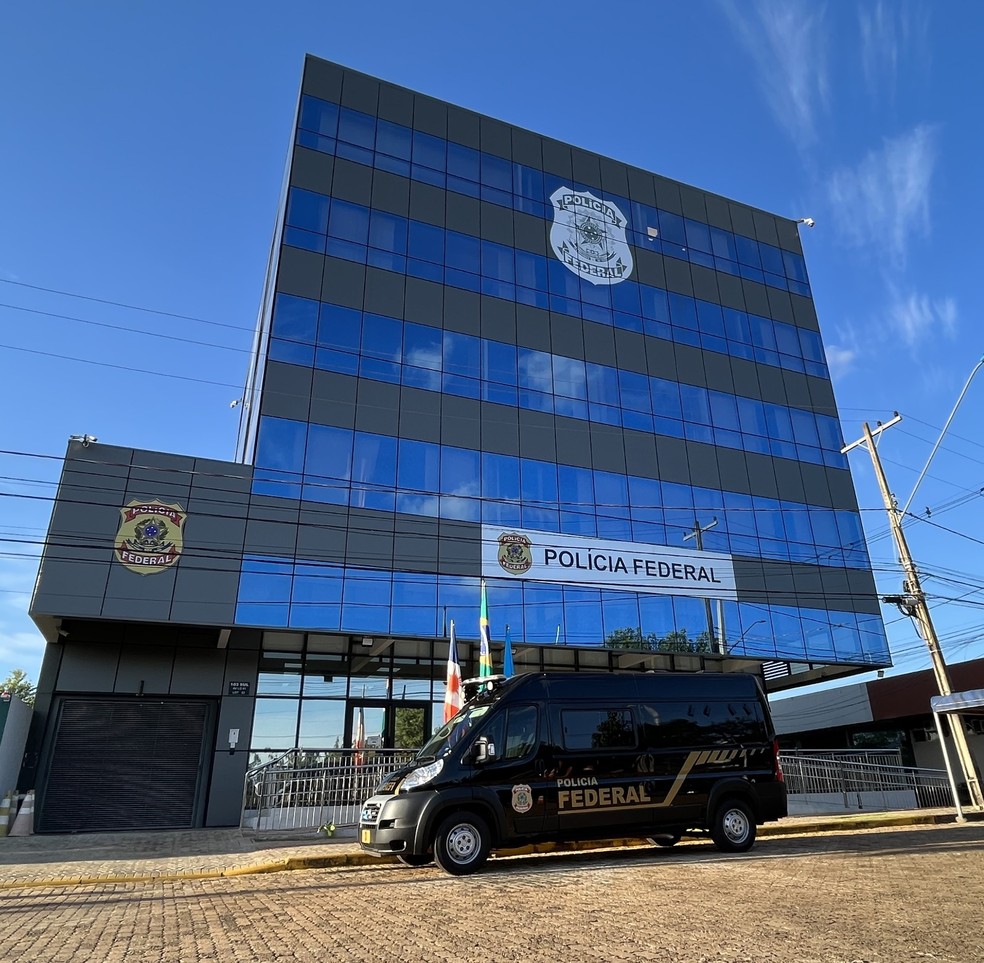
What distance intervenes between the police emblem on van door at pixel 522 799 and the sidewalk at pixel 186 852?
100 inches

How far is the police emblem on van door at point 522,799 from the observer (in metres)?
9.78

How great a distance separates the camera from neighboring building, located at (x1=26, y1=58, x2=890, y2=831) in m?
18.8

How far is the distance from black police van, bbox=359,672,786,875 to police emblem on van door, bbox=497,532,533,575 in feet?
37.5

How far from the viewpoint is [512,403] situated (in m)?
25.7

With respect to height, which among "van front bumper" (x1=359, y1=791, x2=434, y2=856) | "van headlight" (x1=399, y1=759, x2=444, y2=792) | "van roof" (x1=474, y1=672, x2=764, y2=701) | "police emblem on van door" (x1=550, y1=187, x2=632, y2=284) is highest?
"police emblem on van door" (x1=550, y1=187, x2=632, y2=284)

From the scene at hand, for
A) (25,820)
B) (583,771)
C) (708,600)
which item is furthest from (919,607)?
(25,820)

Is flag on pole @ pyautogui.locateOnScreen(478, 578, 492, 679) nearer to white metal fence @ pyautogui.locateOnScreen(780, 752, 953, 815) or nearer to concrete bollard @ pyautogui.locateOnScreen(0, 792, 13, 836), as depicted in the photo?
white metal fence @ pyautogui.locateOnScreen(780, 752, 953, 815)

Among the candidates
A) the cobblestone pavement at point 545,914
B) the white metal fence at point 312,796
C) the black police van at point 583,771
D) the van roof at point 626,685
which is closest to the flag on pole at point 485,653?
the white metal fence at point 312,796

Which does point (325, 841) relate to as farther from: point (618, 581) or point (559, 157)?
point (559, 157)

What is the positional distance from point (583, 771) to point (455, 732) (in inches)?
74.3

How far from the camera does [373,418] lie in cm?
2325

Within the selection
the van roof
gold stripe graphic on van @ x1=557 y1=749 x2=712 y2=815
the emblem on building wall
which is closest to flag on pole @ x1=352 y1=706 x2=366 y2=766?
the emblem on building wall

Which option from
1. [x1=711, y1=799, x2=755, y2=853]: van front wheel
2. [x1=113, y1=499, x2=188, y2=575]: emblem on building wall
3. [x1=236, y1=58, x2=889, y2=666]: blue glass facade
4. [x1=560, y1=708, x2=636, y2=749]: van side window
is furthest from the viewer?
[x1=236, y1=58, x2=889, y2=666]: blue glass facade

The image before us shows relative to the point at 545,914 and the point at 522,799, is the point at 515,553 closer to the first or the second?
the point at 522,799
